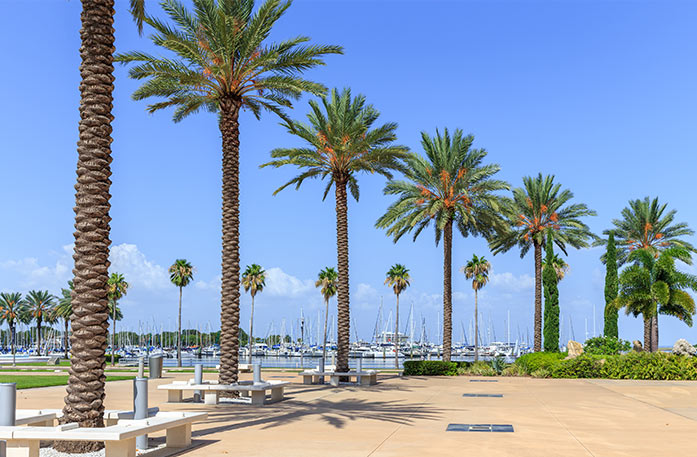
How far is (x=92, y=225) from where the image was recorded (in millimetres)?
12094

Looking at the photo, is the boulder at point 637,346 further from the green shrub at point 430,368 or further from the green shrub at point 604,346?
the green shrub at point 430,368

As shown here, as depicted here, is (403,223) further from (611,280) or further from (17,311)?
(17,311)

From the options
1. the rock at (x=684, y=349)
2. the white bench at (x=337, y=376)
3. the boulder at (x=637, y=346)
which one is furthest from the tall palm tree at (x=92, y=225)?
the boulder at (x=637, y=346)

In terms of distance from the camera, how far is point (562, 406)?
19516mm

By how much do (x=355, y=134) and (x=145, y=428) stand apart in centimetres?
→ 2213

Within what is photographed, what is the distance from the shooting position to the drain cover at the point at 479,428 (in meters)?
14.0

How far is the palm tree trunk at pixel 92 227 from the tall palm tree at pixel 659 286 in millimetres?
36416

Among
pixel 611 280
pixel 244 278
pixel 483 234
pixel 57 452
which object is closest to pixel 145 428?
pixel 57 452

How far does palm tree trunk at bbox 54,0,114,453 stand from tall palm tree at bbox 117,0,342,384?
7.68 meters

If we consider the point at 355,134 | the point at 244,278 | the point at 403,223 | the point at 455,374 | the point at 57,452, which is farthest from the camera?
the point at 244,278

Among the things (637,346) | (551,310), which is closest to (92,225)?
(637,346)

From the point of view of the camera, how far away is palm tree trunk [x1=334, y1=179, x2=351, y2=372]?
31297 mm

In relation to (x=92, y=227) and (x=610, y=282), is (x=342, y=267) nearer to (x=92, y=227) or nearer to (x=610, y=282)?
(x=92, y=227)

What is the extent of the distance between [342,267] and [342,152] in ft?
17.7
